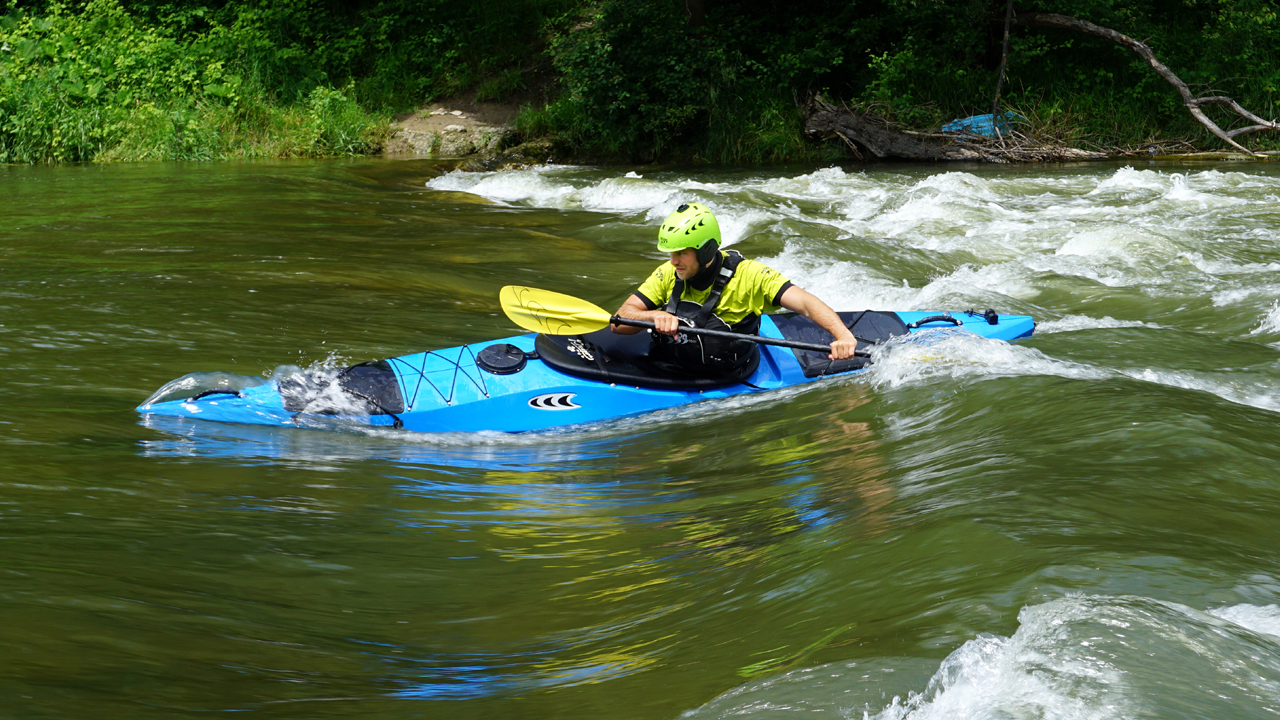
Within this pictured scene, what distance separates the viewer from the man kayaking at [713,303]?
16.0ft

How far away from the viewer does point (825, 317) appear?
16.1ft

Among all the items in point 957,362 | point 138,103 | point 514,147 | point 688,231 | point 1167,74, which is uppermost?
point 1167,74

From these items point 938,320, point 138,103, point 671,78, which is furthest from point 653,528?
point 138,103

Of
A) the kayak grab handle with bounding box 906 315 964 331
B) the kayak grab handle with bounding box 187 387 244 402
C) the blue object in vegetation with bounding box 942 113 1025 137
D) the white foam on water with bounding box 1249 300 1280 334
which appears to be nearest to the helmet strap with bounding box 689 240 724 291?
the kayak grab handle with bounding box 906 315 964 331

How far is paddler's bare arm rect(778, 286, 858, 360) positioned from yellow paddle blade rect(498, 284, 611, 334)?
0.92m

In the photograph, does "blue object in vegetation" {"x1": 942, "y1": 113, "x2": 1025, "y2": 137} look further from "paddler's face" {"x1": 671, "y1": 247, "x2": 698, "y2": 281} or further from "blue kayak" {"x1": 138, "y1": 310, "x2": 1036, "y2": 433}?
"paddler's face" {"x1": 671, "y1": 247, "x2": 698, "y2": 281}

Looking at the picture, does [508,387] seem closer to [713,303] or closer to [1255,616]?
[713,303]

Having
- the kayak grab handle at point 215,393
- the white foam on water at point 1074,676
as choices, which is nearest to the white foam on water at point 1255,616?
the white foam on water at point 1074,676

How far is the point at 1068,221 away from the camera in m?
9.39

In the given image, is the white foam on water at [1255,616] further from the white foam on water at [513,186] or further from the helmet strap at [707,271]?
the white foam on water at [513,186]

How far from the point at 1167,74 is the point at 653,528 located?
46.8 feet

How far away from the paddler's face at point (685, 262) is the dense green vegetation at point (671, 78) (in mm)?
10853

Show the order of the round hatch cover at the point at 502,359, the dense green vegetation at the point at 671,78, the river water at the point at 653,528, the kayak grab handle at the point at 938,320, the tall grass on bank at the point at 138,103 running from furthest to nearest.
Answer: the dense green vegetation at the point at 671,78
the tall grass on bank at the point at 138,103
the kayak grab handle at the point at 938,320
the round hatch cover at the point at 502,359
the river water at the point at 653,528

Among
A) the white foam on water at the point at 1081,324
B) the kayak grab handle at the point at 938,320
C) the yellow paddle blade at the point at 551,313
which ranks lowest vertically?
the white foam on water at the point at 1081,324
